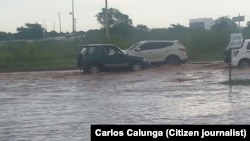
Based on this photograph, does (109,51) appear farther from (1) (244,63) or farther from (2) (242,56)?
(1) (244,63)

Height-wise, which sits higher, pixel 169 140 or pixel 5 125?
pixel 169 140

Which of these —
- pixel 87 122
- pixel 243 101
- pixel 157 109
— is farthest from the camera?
pixel 243 101

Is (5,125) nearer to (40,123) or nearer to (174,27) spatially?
(40,123)

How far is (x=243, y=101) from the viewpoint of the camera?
1562cm

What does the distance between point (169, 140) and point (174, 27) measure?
2584 inches

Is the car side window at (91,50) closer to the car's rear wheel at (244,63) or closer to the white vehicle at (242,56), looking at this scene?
the white vehicle at (242,56)

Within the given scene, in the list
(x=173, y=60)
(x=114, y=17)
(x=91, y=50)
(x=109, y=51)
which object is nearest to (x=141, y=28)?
(x=114, y=17)

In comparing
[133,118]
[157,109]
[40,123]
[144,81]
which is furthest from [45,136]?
[144,81]

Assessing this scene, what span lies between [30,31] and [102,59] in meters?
73.4

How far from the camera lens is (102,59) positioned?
3047 cm

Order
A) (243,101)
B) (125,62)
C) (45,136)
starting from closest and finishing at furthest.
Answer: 1. (45,136)
2. (243,101)
3. (125,62)
